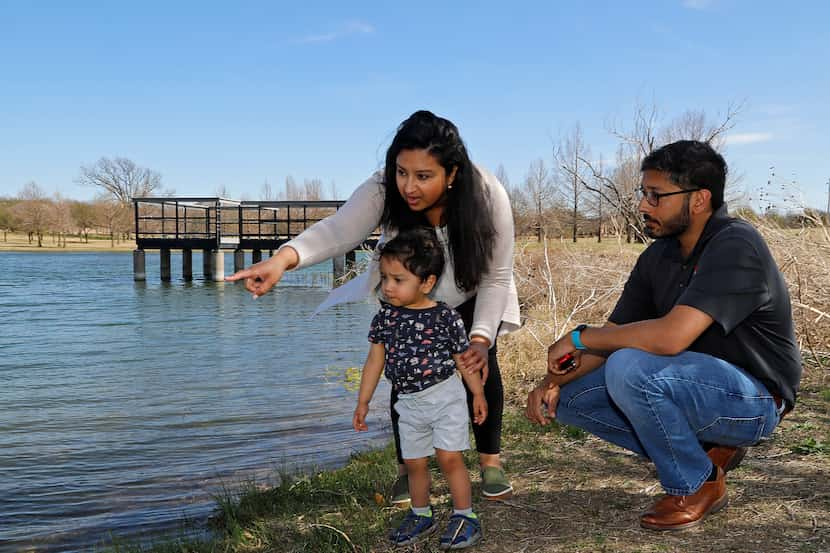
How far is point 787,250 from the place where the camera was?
6.78m

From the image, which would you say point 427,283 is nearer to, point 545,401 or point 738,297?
point 545,401

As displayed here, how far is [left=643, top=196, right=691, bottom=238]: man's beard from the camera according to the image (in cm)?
304

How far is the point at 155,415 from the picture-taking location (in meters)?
8.23

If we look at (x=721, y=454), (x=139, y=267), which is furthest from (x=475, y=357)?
(x=139, y=267)

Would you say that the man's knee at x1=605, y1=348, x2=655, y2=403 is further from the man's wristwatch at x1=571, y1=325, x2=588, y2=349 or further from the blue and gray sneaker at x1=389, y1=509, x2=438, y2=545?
the blue and gray sneaker at x1=389, y1=509, x2=438, y2=545

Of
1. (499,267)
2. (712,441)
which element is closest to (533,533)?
(712,441)

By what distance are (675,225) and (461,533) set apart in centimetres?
153

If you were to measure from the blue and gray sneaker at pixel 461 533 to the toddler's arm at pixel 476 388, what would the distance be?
44 centimetres

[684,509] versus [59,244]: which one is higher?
[59,244]

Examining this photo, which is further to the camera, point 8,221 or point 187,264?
point 8,221

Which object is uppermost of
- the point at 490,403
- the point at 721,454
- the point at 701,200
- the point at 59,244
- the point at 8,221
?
the point at 8,221

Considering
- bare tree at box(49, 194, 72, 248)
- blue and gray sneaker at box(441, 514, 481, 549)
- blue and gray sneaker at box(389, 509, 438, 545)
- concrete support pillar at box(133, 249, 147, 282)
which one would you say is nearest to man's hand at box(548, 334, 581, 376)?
blue and gray sneaker at box(441, 514, 481, 549)

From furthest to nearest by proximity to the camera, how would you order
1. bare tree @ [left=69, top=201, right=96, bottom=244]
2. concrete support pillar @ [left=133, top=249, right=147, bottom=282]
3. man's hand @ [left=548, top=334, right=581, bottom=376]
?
bare tree @ [left=69, top=201, right=96, bottom=244], concrete support pillar @ [left=133, top=249, right=147, bottom=282], man's hand @ [left=548, top=334, right=581, bottom=376]

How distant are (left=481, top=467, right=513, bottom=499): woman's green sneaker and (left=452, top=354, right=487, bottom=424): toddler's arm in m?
0.42
